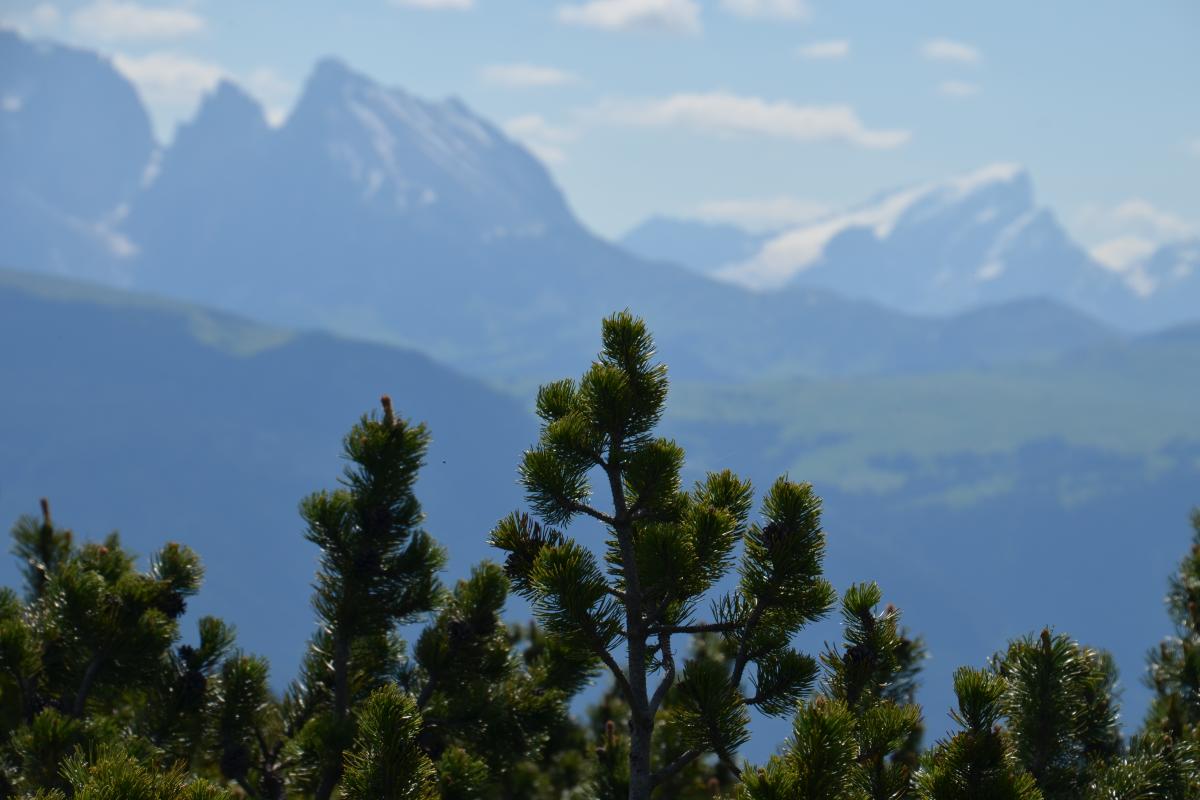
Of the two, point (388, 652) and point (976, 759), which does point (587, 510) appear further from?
point (388, 652)

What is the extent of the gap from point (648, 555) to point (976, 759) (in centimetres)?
205

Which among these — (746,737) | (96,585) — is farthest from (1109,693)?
(96,585)

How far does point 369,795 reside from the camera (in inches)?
257

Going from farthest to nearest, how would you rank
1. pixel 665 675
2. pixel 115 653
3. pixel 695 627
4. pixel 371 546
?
pixel 371 546 → pixel 115 653 → pixel 665 675 → pixel 695 627

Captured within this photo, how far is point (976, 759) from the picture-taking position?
21.7 ft

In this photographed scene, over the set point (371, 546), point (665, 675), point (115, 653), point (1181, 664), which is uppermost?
point (371, 546)

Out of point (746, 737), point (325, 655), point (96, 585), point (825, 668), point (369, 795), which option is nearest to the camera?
point (369, 795)

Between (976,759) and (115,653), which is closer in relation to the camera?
(976,759)

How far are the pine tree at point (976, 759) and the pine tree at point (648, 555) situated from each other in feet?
2.88

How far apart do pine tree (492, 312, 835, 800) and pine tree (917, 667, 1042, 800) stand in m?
0.88

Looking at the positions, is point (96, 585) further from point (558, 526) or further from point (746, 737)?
point (746, 737)

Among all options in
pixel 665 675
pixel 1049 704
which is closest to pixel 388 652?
pixel 665 675

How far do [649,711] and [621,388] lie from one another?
1.77 metres

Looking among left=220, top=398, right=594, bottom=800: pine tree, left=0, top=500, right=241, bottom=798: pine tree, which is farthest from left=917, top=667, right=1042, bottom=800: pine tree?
left=0, top=500, right=241, bottom=798: pine tree
